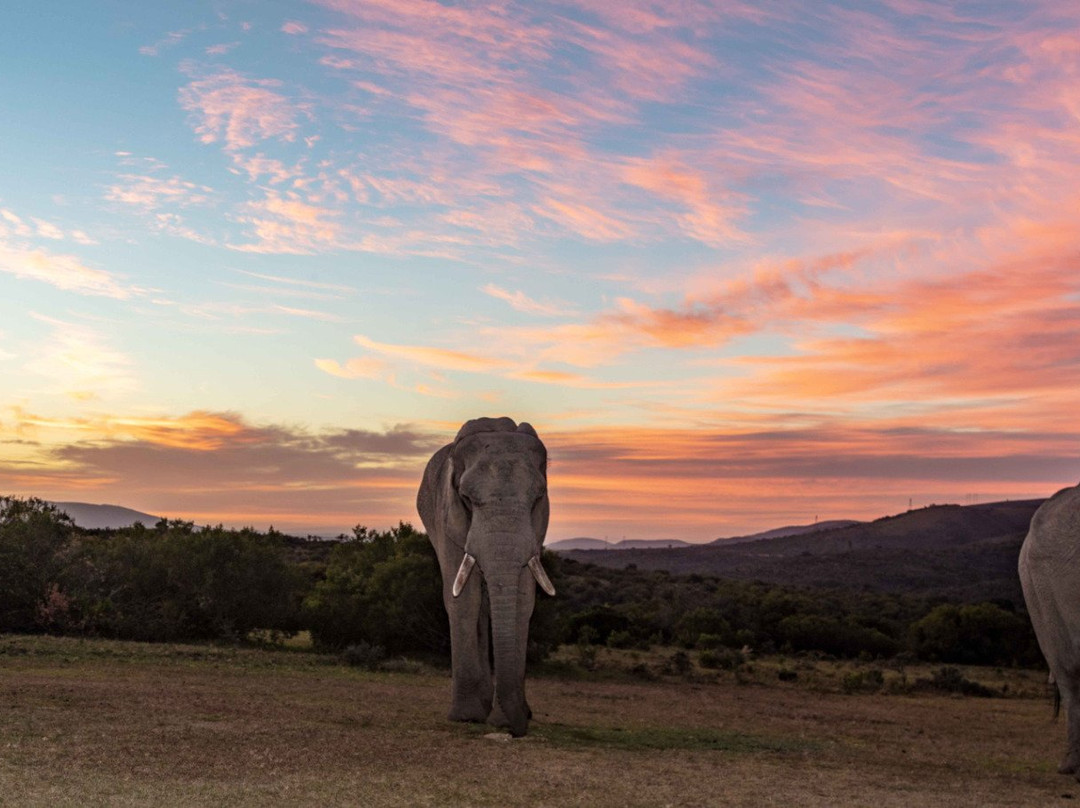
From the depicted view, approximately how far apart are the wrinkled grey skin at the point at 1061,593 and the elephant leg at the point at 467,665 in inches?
275

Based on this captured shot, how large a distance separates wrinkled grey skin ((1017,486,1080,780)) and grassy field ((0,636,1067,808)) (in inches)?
34.8

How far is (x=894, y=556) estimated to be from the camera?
95875 millimetres

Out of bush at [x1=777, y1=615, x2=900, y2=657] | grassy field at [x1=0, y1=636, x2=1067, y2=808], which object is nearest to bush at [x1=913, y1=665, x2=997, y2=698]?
grassy field at [x1=0, y1=636, x2=1067, y2=808]

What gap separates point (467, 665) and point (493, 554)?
7.33 ft

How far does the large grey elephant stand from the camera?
13.1m

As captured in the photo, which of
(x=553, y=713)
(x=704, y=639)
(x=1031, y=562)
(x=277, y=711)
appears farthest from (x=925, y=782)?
(x=704, y=639)

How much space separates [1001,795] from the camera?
1153 centimetres

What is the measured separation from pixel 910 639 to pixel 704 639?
305 inches

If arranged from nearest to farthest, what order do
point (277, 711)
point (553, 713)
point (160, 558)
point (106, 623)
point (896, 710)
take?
point (277, 711), point (553, 713), point (896, 710), point (106, 623), point (160, 558)

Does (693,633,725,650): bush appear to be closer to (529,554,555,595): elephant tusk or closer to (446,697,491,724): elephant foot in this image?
(446,697,491,724): elephant foot

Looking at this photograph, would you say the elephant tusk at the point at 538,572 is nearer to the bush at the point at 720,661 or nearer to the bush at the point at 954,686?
the bush at the point at 954,686

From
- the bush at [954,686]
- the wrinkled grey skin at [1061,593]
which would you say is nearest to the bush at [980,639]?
the bush at [954,686]

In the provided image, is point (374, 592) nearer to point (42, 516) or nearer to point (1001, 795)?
point (42, 516)

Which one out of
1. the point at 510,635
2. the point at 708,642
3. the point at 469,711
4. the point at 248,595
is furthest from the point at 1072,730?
the point at 708,642
